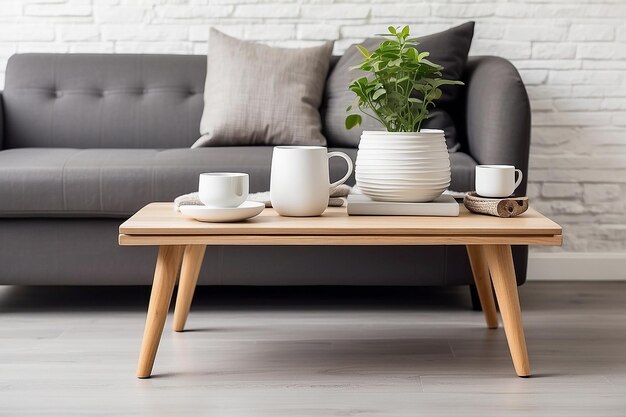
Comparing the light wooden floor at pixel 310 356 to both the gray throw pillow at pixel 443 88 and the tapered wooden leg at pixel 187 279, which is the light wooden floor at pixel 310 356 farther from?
the gray throw pillow at pixel 443 88

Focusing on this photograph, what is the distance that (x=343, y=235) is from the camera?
169cm

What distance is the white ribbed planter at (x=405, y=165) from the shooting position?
1.83 m

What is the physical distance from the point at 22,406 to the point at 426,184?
0.95m

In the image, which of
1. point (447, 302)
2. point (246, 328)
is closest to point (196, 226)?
point (246, 328)

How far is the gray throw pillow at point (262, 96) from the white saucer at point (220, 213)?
3.26 ft

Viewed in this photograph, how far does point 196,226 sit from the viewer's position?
1684mm

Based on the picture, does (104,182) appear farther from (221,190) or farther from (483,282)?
(483,282)

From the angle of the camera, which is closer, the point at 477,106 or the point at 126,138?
the point at 477,106

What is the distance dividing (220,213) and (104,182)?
74 centimetres

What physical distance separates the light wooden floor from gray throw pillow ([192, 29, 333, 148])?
50 centimetres

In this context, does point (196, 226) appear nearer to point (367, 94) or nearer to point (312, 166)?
point (312, 166)

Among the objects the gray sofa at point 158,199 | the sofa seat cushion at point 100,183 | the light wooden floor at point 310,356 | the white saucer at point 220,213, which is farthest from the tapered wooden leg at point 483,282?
the white saucer at point 220,213

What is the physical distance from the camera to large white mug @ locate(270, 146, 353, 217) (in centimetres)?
179

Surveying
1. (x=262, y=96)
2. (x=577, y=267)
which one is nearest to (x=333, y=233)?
(x=262, y=96)
